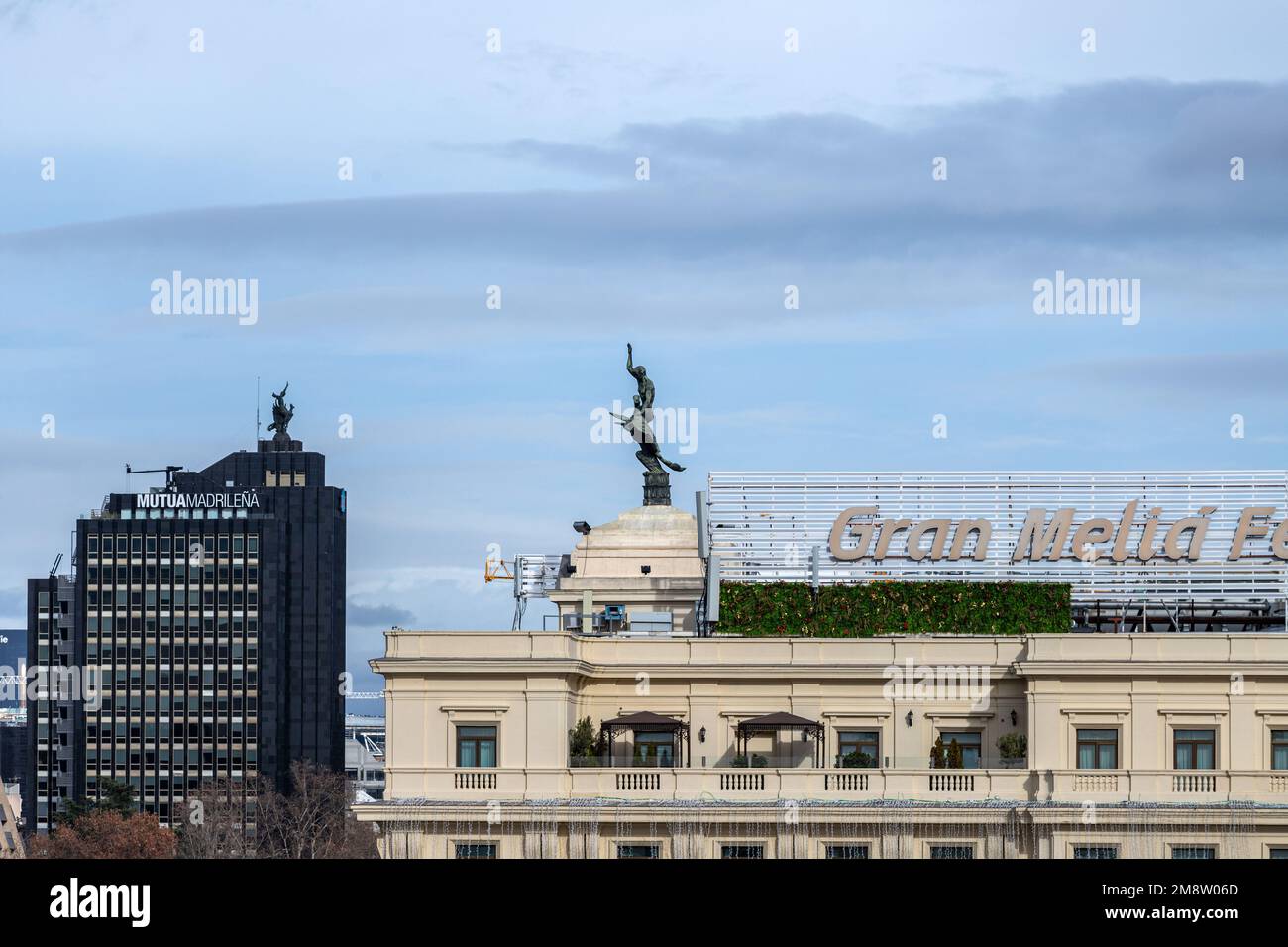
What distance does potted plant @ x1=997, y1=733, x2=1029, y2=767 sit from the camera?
7400cm

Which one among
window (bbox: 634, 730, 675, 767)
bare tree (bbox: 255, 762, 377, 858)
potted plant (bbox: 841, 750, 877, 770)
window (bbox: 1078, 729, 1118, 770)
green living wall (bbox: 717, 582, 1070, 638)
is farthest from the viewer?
bare tree (bbox: 255, 762, 377, 858)

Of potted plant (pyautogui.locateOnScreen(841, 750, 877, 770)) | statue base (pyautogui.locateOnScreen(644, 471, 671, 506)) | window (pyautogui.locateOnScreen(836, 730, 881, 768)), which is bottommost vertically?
potted plant (pyautogui.locateOnScreen(841, 750, 877, 770))

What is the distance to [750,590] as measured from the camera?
7881 centimetres

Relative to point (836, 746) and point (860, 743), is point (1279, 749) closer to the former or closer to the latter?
point (860, 743)

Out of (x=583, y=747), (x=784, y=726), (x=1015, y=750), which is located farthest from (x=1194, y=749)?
(x=583, y=747)

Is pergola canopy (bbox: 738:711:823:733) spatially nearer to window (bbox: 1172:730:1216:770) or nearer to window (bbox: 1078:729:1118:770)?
window (bbox: 1078:729:1118:770)

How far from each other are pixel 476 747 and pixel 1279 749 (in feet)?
81.4

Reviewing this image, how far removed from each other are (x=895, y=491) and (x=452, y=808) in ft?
61.7

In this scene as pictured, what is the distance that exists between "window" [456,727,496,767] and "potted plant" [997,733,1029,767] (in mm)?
15872

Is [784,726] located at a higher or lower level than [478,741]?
higher

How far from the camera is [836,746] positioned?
75.6 metres

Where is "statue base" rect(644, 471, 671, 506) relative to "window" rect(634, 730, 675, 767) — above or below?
above

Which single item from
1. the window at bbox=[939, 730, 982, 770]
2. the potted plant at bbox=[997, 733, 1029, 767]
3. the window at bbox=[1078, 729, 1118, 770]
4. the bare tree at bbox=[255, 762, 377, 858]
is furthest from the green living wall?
the bare tree at bbox=[255, 762, 377, 858]

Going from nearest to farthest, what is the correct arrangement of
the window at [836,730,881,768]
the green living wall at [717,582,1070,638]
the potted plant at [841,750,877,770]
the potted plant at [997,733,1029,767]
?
the potted plant at [997,733,1029,767]
the potted plant at [841,750,877,770]
the window at [836,730,881,768]
the green living wall at [717,582,1070,638]
